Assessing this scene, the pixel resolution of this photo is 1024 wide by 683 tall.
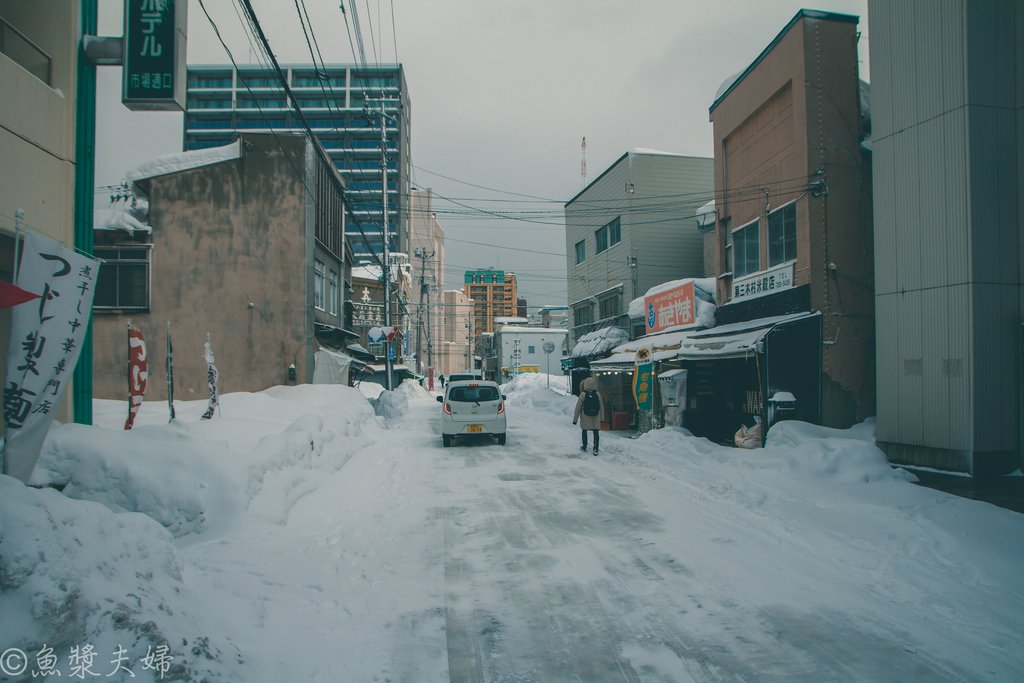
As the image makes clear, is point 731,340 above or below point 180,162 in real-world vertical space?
below

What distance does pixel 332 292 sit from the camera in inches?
1016

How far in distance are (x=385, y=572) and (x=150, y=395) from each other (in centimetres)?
1821

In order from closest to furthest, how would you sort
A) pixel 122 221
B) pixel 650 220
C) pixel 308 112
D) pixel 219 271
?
pixel 122 221, pixel 219 271, pixel 650 220, pixel 308 112

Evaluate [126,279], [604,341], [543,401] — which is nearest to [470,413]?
[604,341]

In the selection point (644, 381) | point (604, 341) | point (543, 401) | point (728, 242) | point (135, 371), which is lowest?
point (543, 401)

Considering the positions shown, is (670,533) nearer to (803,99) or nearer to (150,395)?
(803,99)

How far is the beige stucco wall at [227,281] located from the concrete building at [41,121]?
11.1 meters

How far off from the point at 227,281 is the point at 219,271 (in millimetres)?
427

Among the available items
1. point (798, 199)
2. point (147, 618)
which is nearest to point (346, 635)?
point (147, 618)

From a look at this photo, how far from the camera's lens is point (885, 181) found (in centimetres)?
1188

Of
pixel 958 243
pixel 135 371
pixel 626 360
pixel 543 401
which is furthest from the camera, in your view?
pixel 543 401

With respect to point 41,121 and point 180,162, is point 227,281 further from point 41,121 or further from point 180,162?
point 41,121

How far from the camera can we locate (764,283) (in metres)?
16.0

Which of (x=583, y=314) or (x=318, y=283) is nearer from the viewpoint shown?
(x=318, y=283)
